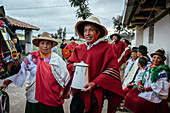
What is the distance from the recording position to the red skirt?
3.09 metres

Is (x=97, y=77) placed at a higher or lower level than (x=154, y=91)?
higher

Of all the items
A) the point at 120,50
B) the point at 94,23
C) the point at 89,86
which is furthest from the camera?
the point at 120,50

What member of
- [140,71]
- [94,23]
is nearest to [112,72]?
[94,23]

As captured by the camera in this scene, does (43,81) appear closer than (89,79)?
No

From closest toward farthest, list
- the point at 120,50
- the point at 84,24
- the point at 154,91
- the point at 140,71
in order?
the point at 84,24 → the point at 154,91 → the point at 140,71 → the point at 120,50

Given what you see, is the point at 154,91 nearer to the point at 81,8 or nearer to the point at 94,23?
the point at 94,23

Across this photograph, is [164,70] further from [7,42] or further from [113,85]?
[7,42]

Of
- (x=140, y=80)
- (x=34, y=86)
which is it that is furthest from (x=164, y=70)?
(x=34, y=86)

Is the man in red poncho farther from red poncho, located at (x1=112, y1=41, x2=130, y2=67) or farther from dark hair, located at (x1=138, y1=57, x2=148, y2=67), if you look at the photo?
red poncho, located at (x1=112, y1=41, x2=130, y2=67)

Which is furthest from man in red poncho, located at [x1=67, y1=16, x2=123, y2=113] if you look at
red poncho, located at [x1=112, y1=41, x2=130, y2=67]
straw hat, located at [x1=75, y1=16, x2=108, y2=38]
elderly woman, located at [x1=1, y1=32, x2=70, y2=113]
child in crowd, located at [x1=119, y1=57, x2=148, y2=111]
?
red poncho, located at [x1=112, y1=41, x2=130, y2=67]

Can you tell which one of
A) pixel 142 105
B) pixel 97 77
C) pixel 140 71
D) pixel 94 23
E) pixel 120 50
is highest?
pixel 94 23

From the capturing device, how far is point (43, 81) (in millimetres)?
2525

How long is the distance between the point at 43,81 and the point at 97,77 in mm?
942

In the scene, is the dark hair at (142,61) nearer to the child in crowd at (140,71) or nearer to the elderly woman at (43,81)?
the child in crowd at (140,71)
